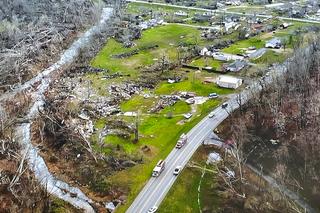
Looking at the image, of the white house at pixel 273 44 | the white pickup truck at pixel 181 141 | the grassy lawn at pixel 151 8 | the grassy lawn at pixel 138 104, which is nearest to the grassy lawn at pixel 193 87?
the grassy lawn at pixel 138 104

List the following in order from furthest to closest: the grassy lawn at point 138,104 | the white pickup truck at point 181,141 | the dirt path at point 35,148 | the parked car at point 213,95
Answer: the parked car at point 213,95, the grassy lawn at point 138,104, the white pickup truck at point 181,141, the dirt path at point 35,148

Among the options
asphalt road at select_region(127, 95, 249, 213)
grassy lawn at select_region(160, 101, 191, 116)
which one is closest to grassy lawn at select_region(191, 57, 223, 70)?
asphalt road at select_region(127, 95, 249, 213)

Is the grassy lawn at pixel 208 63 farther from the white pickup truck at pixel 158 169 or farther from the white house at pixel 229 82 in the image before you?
the white pickup truck at pixel 158 169

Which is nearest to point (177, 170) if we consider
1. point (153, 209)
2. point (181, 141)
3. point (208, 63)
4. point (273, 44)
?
point (181, 141)

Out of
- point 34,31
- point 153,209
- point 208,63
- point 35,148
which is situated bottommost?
point 35,148

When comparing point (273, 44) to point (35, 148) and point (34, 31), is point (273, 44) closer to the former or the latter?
point (34, 31)

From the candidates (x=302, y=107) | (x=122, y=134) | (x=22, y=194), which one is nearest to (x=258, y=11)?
(x=302, y=107)
